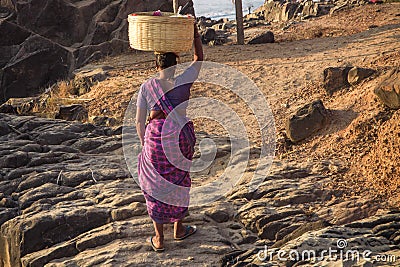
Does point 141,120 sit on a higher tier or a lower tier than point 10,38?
lower

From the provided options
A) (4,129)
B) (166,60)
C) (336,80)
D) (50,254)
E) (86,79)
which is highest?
(166,60)

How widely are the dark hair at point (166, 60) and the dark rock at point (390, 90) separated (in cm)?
300

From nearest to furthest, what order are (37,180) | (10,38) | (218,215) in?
(218,215)
(37,180)
(10,38)

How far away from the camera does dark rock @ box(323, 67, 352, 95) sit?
7.64 m

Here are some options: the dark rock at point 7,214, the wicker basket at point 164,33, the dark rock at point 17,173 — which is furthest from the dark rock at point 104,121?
the wicker basket at point 164,33

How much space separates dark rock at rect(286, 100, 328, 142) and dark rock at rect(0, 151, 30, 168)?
3.04 m

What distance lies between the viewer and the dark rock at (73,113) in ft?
28.2

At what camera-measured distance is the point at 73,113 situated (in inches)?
344

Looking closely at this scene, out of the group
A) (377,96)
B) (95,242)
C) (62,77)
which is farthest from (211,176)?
(62,77)

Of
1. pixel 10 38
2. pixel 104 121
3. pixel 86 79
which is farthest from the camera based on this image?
pixel 10 38

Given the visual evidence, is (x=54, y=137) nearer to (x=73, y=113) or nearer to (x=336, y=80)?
(x=73, y=113)

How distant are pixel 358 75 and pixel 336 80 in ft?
1.12

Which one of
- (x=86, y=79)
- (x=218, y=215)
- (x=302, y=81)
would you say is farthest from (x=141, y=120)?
(x=86, y=79)

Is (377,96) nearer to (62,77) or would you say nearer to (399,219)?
(399,219)
